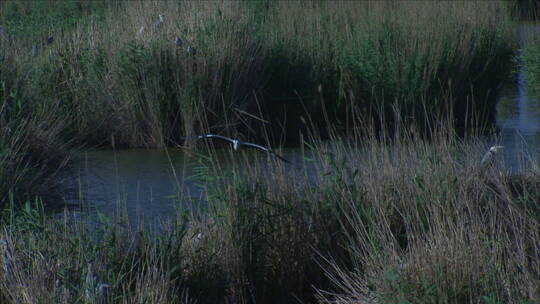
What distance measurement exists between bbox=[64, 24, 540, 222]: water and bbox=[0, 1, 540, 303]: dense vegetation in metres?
0.25

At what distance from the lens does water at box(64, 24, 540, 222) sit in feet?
21.7

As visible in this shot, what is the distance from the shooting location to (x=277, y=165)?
5.97m

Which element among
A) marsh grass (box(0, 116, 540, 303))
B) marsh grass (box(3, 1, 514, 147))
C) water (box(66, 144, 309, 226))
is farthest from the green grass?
marsh grass (box(0, 116, 540, 303))

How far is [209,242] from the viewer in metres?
5.55

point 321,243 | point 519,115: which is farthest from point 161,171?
point 519,115

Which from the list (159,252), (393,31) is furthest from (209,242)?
(393,31)

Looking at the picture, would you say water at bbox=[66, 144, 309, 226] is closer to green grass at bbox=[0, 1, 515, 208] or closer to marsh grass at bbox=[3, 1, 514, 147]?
green grass at bbox=[0, 1, 515, 208]

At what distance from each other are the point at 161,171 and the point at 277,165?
311 centimetres

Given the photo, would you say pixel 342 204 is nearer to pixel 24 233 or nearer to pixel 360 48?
pixel 24 233

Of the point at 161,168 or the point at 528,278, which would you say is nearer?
the point at 528,278

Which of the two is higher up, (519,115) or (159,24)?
(159,24)

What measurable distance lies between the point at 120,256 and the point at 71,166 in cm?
297

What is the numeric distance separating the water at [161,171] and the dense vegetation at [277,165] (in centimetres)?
25

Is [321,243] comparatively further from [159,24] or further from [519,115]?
[519,115]
